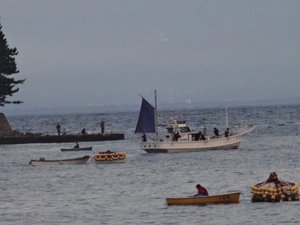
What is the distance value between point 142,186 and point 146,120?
4417cm

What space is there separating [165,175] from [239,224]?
34.6 m

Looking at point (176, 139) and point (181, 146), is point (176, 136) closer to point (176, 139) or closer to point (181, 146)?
point (176, 139)

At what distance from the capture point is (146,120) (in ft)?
425

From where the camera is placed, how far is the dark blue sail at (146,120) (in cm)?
12862

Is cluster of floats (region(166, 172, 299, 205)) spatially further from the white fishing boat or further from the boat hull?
the boat hull

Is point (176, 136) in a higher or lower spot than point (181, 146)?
higher

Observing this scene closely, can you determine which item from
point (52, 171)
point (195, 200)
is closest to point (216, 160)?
point (52, 171)

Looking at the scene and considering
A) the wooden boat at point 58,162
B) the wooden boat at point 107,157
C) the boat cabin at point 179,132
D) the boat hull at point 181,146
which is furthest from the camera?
the boat hull at point 181,146

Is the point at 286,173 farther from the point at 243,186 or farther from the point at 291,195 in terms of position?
the point at 291,195

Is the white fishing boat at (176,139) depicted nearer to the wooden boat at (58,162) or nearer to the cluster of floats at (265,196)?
the wooden boat at (58,162)

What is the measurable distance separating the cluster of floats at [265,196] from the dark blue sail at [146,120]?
58.6 meters

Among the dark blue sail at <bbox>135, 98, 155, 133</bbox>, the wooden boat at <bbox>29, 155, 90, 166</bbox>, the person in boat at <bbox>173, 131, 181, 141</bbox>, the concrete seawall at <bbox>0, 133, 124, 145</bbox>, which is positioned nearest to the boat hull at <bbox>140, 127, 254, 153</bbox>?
the person in boat at <bbox>173, 131, 181, 141</bbox>

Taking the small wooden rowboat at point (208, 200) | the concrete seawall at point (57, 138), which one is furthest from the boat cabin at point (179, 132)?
the small wooden rowboat at point (208, 200)

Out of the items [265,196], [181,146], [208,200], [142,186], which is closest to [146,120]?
[181,146]
